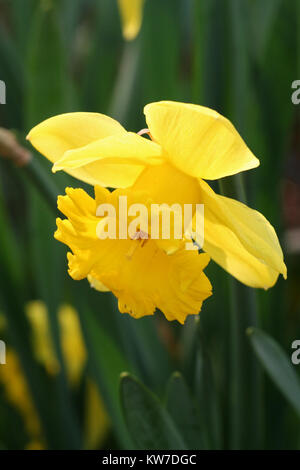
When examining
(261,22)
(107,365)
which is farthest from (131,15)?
(107,365)

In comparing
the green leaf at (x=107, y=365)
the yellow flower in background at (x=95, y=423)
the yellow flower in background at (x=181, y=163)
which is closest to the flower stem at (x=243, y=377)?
the yellow flower in background at (x=181, y=163)

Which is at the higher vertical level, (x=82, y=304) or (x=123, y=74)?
(x=123, y=74)

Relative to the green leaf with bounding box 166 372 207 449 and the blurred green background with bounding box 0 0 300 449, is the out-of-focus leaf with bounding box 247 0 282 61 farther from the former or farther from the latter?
the green leaf with bounding box 166 372 207 449

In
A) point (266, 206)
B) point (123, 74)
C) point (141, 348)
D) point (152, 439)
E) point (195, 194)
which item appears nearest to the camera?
point (195, 194)

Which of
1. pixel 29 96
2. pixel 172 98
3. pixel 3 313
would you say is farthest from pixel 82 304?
pixel 172 98

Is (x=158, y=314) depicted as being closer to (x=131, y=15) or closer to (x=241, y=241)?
(x=131, y=15)

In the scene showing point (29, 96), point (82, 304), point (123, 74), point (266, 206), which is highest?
point (123, 74)

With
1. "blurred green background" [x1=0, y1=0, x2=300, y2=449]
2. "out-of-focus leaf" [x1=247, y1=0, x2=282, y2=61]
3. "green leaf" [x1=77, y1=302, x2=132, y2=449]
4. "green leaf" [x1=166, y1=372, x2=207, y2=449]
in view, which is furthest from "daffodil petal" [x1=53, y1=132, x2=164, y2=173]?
"out-of-focus leaf" [x1=247, y1=0, x2=282, y2=61]

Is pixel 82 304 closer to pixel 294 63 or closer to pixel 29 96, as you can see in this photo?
pixel 29 96
